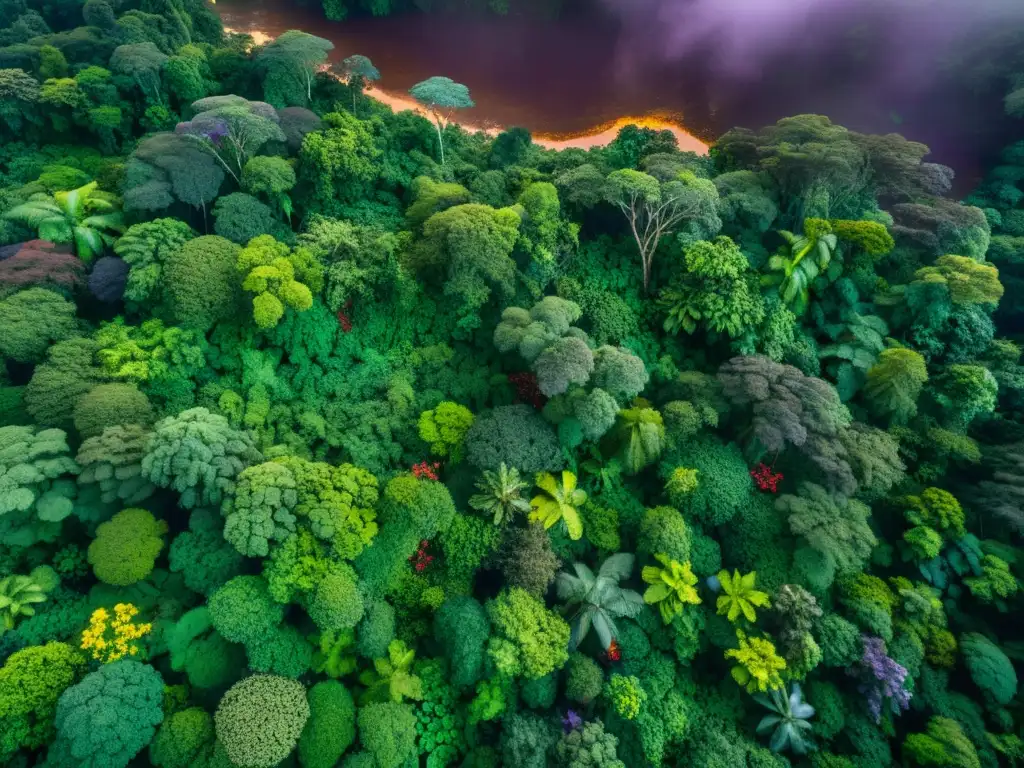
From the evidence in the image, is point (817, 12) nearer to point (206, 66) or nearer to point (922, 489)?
point (922, 489)

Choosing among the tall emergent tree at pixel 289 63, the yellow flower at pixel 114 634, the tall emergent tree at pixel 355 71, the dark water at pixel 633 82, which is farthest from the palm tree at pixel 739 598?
the tall emergent tree at pixel 289 63

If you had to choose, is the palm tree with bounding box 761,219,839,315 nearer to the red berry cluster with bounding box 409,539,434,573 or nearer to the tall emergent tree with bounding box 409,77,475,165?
the tall emergent tree with bounding box 409,77,475,165

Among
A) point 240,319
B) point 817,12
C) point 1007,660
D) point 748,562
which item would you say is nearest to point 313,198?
point 240,319

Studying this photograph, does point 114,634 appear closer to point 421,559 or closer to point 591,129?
point 421,559

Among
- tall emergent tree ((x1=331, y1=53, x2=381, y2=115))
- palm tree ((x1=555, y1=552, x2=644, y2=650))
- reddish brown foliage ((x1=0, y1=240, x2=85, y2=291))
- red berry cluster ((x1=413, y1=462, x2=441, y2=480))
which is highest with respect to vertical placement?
tall emergent tree ((x1=331, y1=53, x2=381, y2=115))

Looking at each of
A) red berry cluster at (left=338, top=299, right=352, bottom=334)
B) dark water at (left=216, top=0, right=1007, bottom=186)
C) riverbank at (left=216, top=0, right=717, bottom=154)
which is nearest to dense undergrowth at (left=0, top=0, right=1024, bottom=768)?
red berry cluster at (left=338, top=299, right=352, bottom=334)

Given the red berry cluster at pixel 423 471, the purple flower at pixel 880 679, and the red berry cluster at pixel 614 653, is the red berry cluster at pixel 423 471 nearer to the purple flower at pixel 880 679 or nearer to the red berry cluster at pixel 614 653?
the red berry cluster at pixel 614 653
